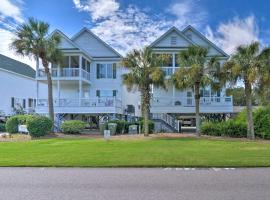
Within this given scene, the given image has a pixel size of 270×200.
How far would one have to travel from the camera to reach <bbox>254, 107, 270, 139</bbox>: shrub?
27.4m

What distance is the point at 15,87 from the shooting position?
4931 cm

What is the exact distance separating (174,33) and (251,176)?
28292mm

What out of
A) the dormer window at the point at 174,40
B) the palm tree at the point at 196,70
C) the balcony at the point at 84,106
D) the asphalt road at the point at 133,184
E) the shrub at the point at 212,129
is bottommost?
the asphalt road at the point at 133,184

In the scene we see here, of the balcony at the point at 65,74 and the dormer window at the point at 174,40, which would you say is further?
the dormer window at the point at 174,40

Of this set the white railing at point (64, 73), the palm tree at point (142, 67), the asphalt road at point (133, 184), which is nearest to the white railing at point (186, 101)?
the white railing at point (64, 73)

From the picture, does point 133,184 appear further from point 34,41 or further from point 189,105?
point 189,105

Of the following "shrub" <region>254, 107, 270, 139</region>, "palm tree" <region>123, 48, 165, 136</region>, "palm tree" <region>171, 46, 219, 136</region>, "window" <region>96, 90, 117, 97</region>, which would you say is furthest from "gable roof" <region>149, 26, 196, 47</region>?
"shrub" <region>254, 107, 270, 139</region>

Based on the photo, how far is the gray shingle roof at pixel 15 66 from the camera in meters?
47.4

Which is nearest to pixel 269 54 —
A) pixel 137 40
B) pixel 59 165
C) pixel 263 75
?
pixel 263 75

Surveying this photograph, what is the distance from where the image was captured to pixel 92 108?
35406mm

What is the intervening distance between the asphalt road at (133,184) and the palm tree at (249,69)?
13.9 m

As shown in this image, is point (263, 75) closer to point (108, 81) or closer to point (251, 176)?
point (251, 176)

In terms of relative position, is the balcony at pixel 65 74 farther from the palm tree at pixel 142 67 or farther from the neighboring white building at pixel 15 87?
the palm tree at pixel 142 67

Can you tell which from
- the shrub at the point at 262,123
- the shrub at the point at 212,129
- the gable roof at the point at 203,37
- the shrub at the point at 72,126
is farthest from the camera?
the gable roof at the point at 203,37
